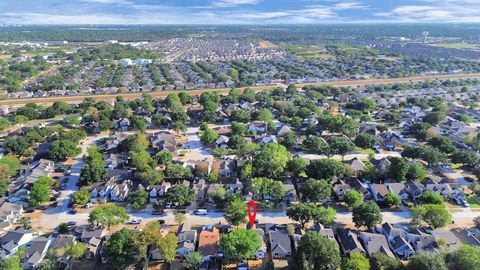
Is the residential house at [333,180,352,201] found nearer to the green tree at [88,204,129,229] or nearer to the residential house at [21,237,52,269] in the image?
the green tree at [88,204,129,229]

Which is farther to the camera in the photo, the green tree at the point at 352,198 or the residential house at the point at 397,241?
the green tree at the point at 352,198

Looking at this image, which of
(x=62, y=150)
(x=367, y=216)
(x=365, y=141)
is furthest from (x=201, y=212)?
(x=365, y=141)

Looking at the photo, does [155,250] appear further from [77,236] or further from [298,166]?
[298,166]

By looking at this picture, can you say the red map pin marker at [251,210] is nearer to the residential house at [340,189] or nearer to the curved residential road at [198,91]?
the residential house at [340,189]

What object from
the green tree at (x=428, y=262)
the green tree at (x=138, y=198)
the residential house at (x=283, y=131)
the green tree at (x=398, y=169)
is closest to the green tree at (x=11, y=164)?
the green tree at (x=138, y=198)

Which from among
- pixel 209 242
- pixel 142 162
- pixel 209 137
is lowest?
pixel 209 242

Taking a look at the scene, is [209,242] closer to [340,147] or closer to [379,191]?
[379,191]
